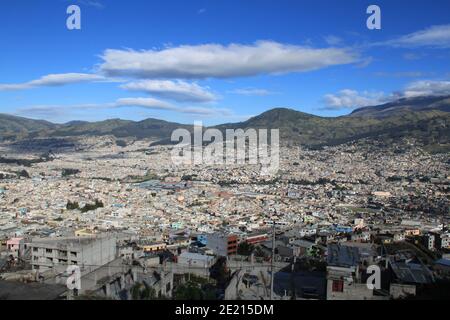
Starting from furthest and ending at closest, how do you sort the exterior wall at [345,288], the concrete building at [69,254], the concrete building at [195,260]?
the concrete building at [195,260], the concrete building at [69,254], the exterior wall at [345,288]

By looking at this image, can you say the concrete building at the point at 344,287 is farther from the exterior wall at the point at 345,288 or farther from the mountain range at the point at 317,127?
the mountain range at the point at 317,127

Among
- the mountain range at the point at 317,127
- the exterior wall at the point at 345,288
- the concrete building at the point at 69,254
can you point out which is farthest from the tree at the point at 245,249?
the mountain range at the point at 317,127

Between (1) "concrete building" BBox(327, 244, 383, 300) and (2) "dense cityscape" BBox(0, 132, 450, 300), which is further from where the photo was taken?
(2) "dense cityscape" BBox(0, 132, 450, 300)

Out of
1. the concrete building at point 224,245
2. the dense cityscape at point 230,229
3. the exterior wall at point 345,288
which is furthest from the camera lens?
the concrete building at point 224,245

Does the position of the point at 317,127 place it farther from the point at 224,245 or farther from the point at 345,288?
the point at 345,288

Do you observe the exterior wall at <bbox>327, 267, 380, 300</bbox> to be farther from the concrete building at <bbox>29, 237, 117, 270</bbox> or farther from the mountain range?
the mountain range

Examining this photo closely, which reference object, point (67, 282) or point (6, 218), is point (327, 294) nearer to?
point (67, 282)

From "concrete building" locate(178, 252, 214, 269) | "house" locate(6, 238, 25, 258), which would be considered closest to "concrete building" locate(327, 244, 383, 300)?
"concrete building" locate(178, 252, 214, 269)
